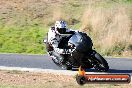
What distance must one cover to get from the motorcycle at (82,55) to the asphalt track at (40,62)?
1.33 feet

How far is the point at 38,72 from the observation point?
54.3 feet

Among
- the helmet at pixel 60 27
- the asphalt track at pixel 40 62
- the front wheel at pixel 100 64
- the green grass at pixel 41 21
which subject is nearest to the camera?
the front wheel at pixel 100 64

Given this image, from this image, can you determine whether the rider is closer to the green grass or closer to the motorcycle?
the motorcycle

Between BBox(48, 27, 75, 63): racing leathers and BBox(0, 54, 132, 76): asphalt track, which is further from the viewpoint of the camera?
BBox(0, 54, 132, 76): asphalt track

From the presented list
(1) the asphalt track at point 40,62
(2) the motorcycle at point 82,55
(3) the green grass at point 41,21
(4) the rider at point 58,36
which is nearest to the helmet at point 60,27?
(4) the rider at point 58,36

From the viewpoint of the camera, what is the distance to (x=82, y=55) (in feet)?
55.0

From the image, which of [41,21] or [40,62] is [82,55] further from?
[41,21]

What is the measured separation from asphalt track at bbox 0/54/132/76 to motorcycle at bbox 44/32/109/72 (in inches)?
16.0

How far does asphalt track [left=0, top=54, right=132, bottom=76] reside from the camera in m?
17.8

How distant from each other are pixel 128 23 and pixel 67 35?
751cm

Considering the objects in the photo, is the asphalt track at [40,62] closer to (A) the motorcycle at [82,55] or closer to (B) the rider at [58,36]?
(A) the motorcycle at [82,55]

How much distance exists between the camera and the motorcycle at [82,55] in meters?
16.7

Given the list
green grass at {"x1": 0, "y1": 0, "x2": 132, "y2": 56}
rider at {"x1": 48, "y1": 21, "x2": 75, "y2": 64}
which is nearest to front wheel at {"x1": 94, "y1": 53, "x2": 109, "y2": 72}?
rider at {"x1": 48, "y1": 21, "x2": 75, "y2": 64}

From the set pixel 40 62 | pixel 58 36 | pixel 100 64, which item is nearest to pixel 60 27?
pixel 58 36
